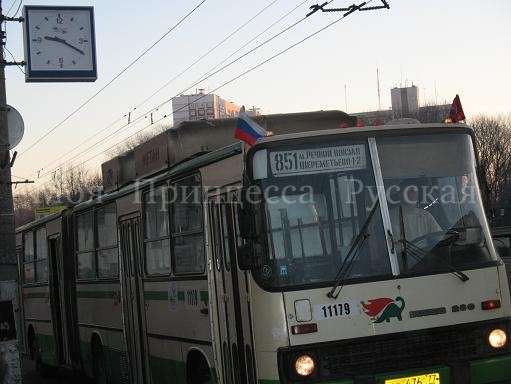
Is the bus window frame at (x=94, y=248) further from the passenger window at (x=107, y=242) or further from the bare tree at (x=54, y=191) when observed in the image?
the bare tree at (x=54, y=191)

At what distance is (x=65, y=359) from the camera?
1388 cm

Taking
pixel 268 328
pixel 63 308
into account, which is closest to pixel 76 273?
pixel 63 308

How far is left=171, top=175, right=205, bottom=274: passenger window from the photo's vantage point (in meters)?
7.98

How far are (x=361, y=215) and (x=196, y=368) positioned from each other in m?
2.83

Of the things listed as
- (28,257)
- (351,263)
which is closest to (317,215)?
(351,263)

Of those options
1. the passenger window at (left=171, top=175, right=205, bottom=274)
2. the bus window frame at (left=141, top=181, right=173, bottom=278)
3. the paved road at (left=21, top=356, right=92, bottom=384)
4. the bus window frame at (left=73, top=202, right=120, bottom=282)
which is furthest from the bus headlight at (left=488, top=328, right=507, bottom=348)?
the paved road at (left=21, top=356, right=92, bottom=384)

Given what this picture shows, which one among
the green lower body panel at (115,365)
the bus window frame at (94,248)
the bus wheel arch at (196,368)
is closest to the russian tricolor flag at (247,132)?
the bus wheel arch at (196,368)

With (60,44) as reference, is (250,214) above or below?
below

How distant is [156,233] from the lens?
9148mm

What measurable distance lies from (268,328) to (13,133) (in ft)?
16.6

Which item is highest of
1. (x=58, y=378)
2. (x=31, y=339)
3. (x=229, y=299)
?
(x=229, y=299)

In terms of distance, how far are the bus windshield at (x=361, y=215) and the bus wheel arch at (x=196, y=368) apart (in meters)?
2.04

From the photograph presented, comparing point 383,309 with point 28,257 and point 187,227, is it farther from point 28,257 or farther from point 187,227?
point 28,257

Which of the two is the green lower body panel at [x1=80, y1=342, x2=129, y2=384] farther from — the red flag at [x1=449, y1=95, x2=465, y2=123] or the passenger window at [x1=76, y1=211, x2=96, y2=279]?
the red flag at [x1=449, y1=95, x2=465, y2=123]
